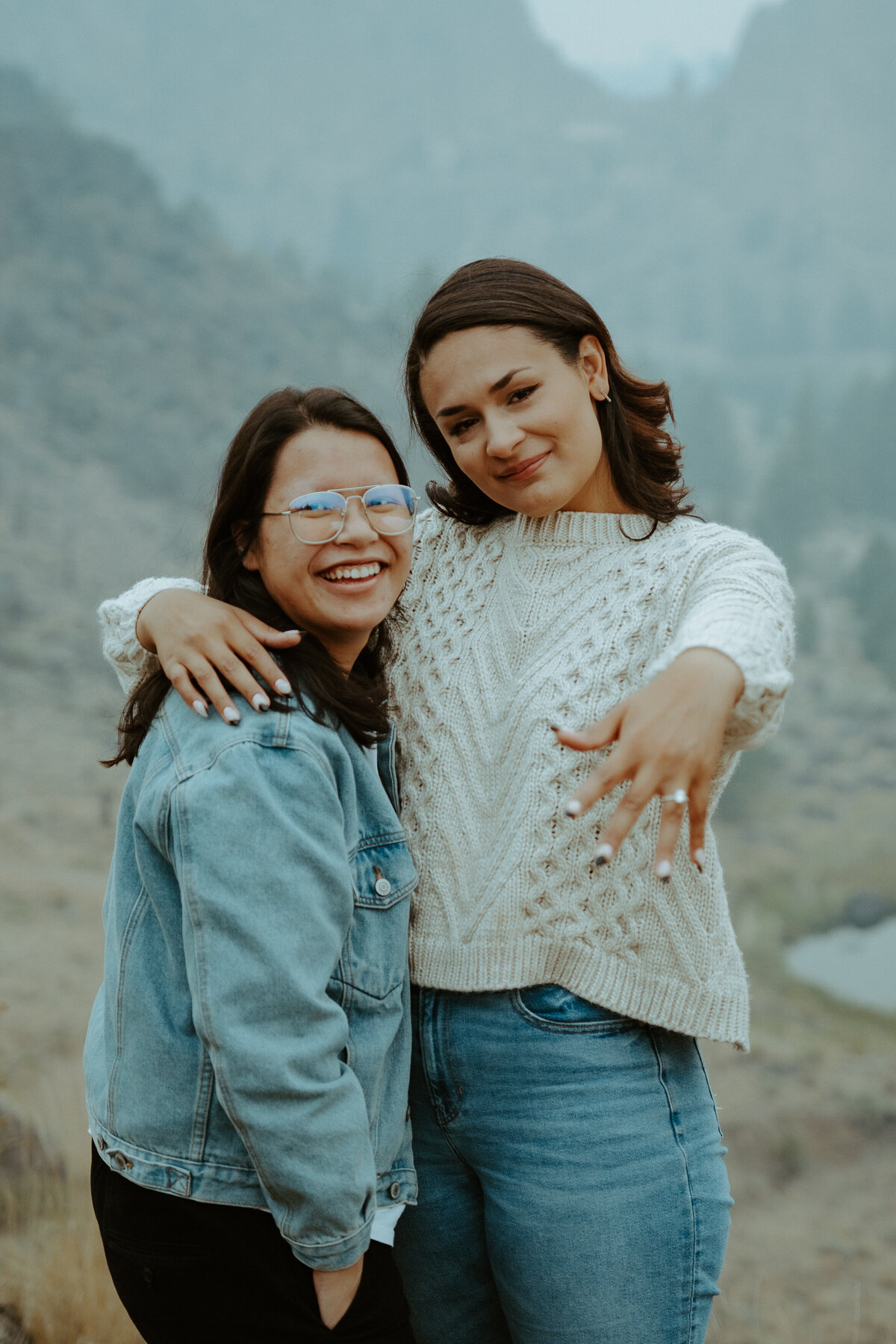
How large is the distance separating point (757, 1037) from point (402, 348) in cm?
1229

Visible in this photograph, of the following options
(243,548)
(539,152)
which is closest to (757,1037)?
(243,548)

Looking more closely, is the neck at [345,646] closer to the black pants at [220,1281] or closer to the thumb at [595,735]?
the thumb at [595,735]

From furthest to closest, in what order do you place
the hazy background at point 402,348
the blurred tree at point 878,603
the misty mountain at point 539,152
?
1. the misty mountain at point 539,152
2. the blurred tree at point 878,603
3. the hazy background at point 402,348

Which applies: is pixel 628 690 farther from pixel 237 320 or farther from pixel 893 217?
pixel 893 217

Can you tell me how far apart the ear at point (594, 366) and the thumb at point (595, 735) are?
540 mm

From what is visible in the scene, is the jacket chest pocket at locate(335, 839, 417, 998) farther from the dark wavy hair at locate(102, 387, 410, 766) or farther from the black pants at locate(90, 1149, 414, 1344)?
the black pants at locate(90, 1149, 414, 1344)

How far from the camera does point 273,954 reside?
0.97 meters

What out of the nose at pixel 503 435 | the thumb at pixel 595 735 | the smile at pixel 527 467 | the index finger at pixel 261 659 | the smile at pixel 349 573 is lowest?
the thumb at pixel 595 735

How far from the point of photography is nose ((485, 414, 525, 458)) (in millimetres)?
1260

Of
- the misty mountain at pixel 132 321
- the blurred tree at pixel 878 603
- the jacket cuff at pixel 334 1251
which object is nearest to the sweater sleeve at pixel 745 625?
the jacket cuff at pixel 334 1251

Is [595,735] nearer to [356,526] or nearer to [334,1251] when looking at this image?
[356,526]

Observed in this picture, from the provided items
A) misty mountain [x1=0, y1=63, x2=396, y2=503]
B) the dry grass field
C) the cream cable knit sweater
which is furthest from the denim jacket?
misty mountain [x1=0, y1=63, x2=396, y2=503]

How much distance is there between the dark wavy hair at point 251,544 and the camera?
3.79ft

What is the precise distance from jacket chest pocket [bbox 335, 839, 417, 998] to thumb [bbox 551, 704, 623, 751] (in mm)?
306
